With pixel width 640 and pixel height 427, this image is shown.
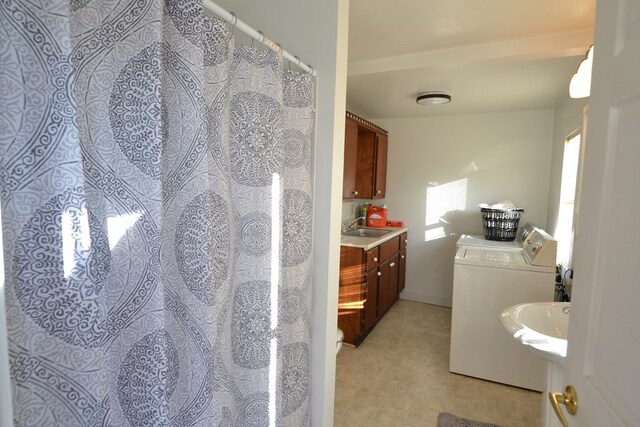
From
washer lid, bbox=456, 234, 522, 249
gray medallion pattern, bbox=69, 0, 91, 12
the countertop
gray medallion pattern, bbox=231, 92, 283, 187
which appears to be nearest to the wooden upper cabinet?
the countertop

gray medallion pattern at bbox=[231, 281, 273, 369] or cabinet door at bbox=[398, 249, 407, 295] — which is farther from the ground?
gray medallion pattern at bbox=[231, 281, 273, 369]

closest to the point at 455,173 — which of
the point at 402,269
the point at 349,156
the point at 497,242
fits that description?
the point at 497,242

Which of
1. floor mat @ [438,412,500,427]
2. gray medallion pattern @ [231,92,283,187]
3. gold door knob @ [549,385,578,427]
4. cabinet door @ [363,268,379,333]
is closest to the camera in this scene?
gold door knob @ [549,385,578,427]

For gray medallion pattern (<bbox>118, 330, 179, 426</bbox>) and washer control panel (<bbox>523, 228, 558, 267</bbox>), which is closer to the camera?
gray medallion pattern (<bbox>118, 330, 179, 426</bbox>)

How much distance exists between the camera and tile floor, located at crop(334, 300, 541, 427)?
2074 millimetres

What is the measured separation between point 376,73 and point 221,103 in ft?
5.90

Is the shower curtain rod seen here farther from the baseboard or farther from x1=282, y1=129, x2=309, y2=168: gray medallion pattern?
the baseboard

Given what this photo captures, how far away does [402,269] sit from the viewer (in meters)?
4.02

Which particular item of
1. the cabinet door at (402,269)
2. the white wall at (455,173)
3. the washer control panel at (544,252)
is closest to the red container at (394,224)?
the white wall at (455,173)

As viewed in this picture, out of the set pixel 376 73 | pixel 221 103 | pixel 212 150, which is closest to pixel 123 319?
pixel 212 150

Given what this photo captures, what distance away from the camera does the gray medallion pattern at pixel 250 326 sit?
1.17 meters

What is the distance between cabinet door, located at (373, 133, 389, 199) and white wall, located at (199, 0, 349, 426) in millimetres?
2398

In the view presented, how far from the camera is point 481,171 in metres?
3.79

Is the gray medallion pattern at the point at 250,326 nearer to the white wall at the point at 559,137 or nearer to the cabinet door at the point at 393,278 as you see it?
the cabinet door at the point at 393,278
